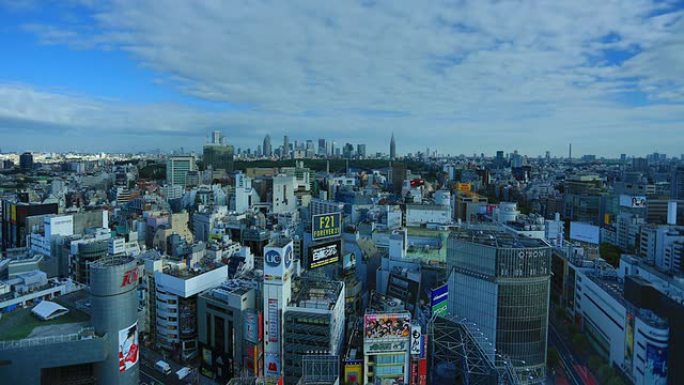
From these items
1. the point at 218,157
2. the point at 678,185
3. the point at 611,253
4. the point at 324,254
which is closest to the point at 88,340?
the point at 324,254

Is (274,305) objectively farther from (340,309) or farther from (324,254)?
(324,254)

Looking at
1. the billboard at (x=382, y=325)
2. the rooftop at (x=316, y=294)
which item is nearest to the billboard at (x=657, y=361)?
the billboard at (x=382, y=325)

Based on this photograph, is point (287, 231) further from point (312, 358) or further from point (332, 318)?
point (312, 358)

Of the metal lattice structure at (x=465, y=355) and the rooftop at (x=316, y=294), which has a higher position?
the rooftop at (x=316, y=294)

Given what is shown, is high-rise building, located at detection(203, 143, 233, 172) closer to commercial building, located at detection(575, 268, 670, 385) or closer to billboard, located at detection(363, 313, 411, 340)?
commercial building, located at detection(575, 268, 670, 385)

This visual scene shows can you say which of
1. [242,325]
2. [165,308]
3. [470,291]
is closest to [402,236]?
[470,291]

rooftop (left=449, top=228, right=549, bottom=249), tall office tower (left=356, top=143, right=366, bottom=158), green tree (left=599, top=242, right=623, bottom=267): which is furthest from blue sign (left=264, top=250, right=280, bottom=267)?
tall office tower (left=356, top=143, right=366, bottom=158)

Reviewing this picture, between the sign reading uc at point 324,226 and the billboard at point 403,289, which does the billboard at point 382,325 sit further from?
the sign reading uc at point 324,226
